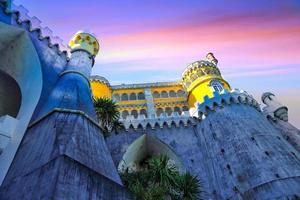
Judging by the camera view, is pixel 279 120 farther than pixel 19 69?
Yes

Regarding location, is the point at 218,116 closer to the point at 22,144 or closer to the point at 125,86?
the point at 22,144

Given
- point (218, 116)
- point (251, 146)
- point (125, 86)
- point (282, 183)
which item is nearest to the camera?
point (282, 183)

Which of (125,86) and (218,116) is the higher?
(125,86)

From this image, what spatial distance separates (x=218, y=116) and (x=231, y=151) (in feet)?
14.2

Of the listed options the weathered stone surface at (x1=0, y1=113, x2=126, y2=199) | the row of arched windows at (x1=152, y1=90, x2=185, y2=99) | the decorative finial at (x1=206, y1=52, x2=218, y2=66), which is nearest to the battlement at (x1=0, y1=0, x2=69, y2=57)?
the weathered stone surface at (x1=0, y1=113, x2=126, y2=199)

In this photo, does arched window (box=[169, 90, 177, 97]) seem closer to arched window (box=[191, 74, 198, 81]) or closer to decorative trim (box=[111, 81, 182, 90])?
decorative trim (box=[111, 81, 182, 90])

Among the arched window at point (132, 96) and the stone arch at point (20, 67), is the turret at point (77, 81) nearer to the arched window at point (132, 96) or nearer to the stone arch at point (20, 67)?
the stone arch at point (20, 67)

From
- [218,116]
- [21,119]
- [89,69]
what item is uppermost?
[89,69]

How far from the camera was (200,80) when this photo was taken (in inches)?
1665

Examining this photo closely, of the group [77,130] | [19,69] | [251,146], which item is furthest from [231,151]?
[19,69]

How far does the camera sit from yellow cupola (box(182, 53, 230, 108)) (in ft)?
135

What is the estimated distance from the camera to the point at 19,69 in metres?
20.5

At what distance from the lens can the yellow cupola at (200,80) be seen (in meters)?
41.2

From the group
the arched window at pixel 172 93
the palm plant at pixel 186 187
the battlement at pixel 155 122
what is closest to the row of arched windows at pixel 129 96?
the arched window at pixel 172 93
